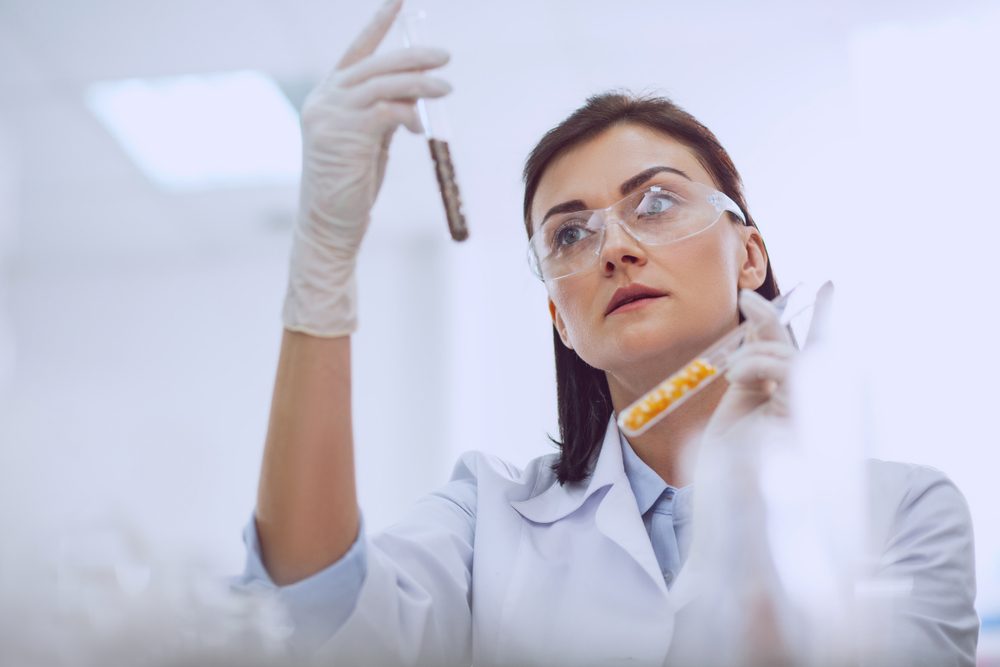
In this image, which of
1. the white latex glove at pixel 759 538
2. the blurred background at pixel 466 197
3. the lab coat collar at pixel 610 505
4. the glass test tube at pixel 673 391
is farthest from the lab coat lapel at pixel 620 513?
the blurred background at pixel 466 197

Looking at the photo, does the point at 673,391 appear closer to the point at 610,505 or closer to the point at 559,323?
the point at 610,505

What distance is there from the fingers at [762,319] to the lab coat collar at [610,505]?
331 millimetres

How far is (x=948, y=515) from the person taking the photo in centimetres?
112

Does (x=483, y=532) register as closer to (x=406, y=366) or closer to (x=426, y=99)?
(x=426, y=99)

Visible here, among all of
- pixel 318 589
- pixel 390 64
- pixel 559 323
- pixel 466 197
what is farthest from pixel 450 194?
pixel 466 197

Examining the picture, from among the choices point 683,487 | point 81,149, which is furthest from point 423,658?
point 81,149

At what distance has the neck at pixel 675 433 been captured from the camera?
4.19 ft

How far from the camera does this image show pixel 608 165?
4.22 feet

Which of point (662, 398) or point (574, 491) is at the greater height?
point (662, 398)

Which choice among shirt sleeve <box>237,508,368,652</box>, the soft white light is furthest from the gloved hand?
the soft white light

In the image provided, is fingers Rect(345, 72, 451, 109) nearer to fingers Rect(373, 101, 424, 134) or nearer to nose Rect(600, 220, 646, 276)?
fingers Rect(373, 101, 424, 134)

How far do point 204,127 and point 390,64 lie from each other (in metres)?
2.28

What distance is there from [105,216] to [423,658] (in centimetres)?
265

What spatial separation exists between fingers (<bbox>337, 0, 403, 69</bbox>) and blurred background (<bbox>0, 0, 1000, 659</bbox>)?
531 millimetres
